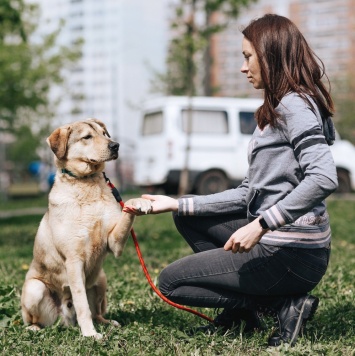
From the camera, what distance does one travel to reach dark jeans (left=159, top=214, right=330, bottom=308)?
10.9 ft

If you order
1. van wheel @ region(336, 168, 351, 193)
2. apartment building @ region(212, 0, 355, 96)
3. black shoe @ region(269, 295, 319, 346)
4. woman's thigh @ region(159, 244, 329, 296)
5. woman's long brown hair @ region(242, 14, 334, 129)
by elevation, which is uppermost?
apartment building @ region(212, 0, 355, 96)

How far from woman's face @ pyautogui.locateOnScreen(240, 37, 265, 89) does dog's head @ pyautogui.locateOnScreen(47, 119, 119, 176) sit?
107 cm

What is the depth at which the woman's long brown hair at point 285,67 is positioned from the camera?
3.25 m

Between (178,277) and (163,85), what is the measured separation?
28.4 metres

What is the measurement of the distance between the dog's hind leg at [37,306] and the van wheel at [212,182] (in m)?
12.8

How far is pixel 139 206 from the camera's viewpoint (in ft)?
11.7

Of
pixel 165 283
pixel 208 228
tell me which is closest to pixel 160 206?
pixel 208 228

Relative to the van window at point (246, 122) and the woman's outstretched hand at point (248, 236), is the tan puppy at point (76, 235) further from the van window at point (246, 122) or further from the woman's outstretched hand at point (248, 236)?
the van window at point (246, 122)

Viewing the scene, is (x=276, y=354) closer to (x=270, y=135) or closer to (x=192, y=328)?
(x=192, y=328)

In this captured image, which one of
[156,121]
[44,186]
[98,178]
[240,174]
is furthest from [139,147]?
[44,186]

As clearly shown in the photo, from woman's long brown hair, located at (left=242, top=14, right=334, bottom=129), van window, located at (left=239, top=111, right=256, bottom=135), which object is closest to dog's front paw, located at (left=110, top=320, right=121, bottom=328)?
woman's long brown hair, located at (left=242, top=14, right=334, bottom=129)

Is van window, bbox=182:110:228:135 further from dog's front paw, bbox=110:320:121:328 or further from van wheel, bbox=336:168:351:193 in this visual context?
dog's front paw, bbox=110:320:121:328

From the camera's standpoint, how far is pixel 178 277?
3535 millimetres

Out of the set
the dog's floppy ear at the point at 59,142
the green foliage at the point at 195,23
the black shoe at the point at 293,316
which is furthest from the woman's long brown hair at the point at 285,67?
the green foliage at the point at 195,23
